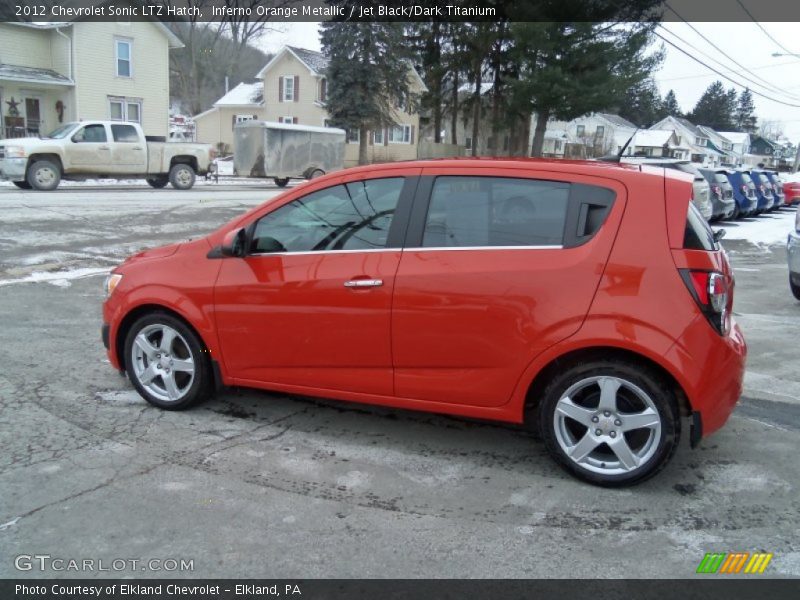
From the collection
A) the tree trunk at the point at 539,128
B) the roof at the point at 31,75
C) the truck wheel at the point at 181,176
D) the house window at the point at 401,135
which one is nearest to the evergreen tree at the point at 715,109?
the house window at the point at 401,135

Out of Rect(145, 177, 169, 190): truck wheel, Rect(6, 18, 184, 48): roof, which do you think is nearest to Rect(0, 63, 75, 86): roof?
Rect(6, 18, 184, 48): roof

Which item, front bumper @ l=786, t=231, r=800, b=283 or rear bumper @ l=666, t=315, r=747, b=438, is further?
front bumper @ l=786, t=231, r=800, b=283

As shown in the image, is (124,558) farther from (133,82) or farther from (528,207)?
(133,82)

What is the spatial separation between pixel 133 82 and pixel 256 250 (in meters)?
32.6

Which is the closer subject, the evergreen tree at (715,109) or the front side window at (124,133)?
the front side window at (124,133)

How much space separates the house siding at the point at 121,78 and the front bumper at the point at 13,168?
13920mm

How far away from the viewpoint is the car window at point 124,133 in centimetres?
2011

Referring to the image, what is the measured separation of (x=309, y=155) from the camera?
29.2m

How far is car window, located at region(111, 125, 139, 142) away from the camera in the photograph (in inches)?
792

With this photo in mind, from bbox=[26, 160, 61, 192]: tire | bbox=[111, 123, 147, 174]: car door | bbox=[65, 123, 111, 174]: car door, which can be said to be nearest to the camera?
bbox=[26, 160, 61, 192]: tire

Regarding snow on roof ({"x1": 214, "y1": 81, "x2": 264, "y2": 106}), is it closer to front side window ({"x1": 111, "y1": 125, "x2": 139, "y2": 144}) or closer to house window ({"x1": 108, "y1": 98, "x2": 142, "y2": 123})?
house window ({"x1": 108, "y1": 98, "x2": 142, "y2": 123})

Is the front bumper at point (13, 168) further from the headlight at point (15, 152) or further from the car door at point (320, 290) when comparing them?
the car door at point (320, 290)

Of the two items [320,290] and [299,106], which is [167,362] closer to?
[320,290]

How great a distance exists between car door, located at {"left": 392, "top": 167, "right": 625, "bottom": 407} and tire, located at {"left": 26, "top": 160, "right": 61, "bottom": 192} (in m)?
17.7
